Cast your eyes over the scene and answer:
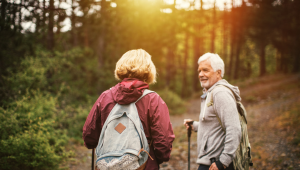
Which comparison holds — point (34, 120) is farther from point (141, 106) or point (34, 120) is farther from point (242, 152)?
point (242, 152)

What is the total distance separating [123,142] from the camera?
72.7 inches

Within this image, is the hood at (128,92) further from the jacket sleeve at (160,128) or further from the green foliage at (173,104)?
the green foliage at (173,104)

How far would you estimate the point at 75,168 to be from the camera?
5207 mm

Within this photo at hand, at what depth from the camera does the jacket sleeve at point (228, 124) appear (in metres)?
2.02

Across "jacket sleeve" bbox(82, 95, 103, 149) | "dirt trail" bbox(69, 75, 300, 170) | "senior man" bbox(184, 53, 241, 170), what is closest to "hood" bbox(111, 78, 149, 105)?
"jacket sleeve" bbox(82, 95, 103, 149)

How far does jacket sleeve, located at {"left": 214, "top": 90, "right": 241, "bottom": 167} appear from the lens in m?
2.02

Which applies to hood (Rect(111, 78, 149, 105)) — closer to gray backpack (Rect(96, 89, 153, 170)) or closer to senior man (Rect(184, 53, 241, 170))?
gray backpack (Rect(96, 89, 153, 170))

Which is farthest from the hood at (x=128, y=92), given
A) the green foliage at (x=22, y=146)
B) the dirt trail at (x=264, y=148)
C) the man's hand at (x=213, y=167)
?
the dirt trail at (x=264, y=148)

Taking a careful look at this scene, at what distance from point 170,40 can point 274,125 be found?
834 cm

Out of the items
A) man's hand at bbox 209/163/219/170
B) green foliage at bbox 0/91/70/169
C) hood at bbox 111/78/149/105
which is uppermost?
hood at bbox 111/78/149/105

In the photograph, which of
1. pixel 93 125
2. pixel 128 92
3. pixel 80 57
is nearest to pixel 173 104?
pixel 80 57

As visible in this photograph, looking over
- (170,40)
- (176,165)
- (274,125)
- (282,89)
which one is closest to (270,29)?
(282,89)

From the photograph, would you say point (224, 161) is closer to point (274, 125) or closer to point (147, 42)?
point (274, 125)

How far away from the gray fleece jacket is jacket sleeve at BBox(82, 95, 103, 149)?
113cm
